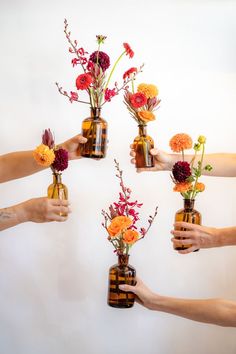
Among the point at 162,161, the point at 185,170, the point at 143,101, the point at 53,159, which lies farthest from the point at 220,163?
the point at 53,159

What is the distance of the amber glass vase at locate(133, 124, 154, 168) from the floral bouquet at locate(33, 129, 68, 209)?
303 millimetres

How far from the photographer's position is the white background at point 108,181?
2311 millimetres

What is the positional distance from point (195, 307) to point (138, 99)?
2.51 ft

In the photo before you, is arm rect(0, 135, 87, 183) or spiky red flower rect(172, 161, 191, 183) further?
arm rect(0, 135, 87, 183)

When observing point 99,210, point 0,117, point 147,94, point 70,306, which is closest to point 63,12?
point 0,117

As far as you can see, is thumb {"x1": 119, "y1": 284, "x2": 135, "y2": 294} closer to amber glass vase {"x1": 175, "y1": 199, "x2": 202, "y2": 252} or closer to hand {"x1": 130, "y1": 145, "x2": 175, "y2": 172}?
amber glass vase {"x1": 175, "y1": 199, "x2": 202, "y2": 252}

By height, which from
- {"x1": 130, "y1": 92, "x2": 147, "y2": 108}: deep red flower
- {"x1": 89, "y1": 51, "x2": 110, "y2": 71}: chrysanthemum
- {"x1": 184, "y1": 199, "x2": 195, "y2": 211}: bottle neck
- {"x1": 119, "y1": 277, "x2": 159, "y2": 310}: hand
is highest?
{"x1": 89, "y1": 51, "x2": 110, "y2": 71}: chrysanthemum

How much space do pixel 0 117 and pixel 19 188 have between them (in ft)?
1.12

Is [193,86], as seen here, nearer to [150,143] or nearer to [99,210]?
[150,143]

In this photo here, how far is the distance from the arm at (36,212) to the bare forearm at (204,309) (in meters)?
0.48

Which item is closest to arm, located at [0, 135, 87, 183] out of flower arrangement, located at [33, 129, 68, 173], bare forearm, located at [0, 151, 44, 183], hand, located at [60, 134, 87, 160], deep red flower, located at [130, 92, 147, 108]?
bare forearm, located at [0, 151, 44, 183]

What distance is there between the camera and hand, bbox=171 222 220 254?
→ 1868 mm

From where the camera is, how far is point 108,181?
7.79 ft

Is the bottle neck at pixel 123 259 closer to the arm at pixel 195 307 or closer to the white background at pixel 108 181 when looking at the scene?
the arm at pixel 195 307
